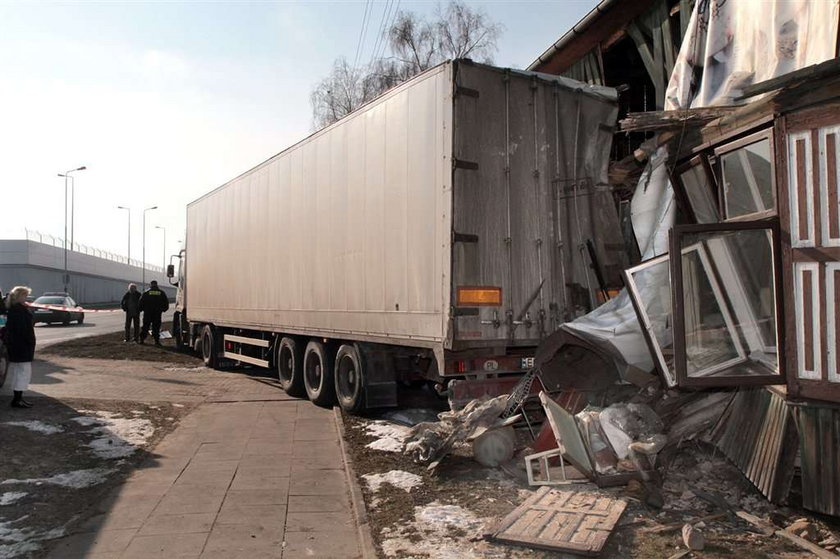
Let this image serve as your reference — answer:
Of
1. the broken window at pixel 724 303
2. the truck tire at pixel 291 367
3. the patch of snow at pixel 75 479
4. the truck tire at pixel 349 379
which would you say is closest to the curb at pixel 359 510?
the truck tire at pixel 349 379

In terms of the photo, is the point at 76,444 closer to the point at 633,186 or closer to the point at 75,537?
the point at 75,537

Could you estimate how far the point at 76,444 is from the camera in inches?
277

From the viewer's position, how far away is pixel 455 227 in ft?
20.5

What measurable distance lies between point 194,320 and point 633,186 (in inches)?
481

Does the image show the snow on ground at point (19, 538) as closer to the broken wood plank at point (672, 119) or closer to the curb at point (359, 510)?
the curb at point (359, 510)

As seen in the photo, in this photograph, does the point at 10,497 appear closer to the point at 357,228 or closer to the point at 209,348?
the point at 357,228

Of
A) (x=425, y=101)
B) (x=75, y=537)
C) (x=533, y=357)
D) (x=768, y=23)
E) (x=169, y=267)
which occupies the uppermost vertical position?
(x=768, y=23)

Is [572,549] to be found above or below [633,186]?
below

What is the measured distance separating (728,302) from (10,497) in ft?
20.4

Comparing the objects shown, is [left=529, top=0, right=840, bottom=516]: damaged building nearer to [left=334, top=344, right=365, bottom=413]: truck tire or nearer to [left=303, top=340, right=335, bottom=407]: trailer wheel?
[left=334, top=344, right=365, bottom=413]: truck tire

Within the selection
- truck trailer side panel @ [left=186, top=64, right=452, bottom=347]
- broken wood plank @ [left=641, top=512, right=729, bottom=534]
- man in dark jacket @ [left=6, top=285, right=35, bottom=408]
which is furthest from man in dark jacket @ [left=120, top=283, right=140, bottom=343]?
broken wood plank @ [left=641, top=512, right=729, bottom=534]

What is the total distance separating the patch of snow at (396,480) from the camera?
5.55 meters

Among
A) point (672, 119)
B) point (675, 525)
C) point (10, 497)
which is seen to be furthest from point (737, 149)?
point (10, 497)

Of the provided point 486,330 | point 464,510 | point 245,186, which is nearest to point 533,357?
point 486,330
